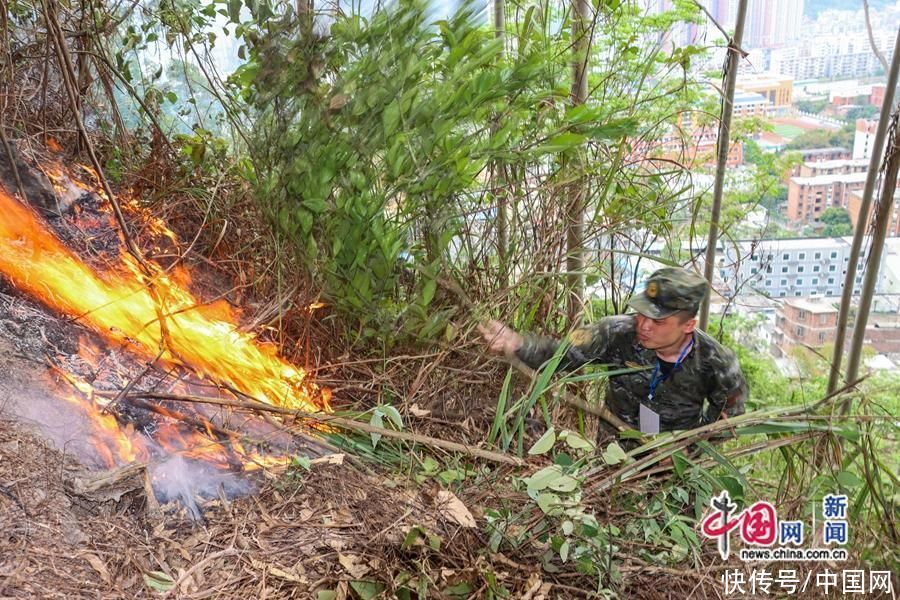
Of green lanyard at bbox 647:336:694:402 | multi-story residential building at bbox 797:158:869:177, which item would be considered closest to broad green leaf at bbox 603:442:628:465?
green lanyard at bbox 647:336:694:402

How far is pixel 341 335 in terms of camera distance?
8.73 feet

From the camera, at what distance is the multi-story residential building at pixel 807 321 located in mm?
3824

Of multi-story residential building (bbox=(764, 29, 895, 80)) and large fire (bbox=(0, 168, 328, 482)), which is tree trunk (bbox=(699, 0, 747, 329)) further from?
large fire (bbox=(0, 168, 328, 482))

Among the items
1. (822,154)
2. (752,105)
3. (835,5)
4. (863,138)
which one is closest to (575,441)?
→ (863,138)

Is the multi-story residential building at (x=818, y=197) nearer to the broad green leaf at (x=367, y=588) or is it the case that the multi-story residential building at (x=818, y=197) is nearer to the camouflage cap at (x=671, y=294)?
the camouflage cap at (x=671, y=294)

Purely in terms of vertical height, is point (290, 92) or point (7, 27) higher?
point (7, 27)

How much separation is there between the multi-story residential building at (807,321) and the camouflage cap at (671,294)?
5.82 feet

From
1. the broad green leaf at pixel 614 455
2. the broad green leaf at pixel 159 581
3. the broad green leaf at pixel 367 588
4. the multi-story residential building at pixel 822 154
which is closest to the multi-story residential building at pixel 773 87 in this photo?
the multi-story residential building at pixel 822 154

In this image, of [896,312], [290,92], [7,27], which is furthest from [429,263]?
[896,312]

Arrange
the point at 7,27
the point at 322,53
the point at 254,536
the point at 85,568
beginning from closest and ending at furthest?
the point at 85,568 → the point at 254,536 → the point at 322,53 → the point at 7,27

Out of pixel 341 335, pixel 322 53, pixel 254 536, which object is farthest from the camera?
pixel 341 335

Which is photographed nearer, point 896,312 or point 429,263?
point 429,263

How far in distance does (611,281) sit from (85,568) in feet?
7.05

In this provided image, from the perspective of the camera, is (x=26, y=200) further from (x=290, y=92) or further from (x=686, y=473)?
(x=686, y=473)
